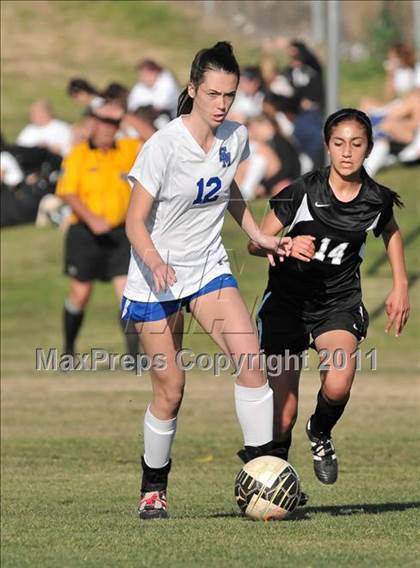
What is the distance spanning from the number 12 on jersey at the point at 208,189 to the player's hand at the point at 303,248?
0.46 m

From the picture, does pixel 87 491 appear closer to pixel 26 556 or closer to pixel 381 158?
pixel 26 556

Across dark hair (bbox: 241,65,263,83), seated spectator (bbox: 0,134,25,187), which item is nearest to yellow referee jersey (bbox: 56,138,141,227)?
seated spectator (bbox: 0,134,25,187)

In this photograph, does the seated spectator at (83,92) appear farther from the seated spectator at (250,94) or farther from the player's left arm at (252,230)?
the player's left arm at (252,230)

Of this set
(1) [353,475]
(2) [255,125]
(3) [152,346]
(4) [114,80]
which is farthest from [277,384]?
(4) [114,80]

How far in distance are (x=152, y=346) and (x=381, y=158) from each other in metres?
14.4

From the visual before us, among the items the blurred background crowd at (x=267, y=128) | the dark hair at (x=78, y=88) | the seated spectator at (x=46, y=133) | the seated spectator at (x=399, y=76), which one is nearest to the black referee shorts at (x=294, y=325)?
the dark hair at (x=78, y=88)

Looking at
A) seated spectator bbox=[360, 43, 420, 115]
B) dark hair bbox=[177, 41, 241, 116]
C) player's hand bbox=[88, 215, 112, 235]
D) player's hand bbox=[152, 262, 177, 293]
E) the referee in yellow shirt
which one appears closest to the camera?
player's hand bbox=[152, 262, 177, 293]

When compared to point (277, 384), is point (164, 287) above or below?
above

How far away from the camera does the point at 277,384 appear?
303 inches

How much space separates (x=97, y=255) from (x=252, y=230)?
275 inches

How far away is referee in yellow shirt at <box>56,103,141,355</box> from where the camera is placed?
14.1m

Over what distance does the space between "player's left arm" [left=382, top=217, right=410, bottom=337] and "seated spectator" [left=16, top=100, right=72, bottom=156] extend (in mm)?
15001

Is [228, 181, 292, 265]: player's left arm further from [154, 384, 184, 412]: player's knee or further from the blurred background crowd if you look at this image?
the blurred background crowd

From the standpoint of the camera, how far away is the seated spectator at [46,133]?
22125 mm
